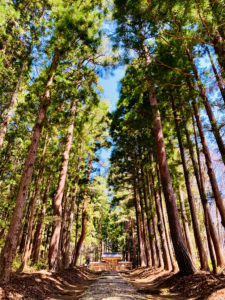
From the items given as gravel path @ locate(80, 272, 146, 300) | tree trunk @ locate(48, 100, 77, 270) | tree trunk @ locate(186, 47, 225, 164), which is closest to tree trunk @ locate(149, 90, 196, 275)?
gravel path @ locate(80, 272, 146, 300)

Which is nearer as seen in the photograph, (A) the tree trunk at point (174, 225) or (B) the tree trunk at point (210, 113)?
(B) the tree trunk at point (210, 113)

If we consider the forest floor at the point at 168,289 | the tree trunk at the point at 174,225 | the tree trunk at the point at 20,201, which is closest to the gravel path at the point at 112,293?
the forest floor at the point at 168,289

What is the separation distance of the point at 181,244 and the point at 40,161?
814 cm

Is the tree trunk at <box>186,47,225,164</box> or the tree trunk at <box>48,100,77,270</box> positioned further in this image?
the tree trunk at <box>48,100,77,270</box>

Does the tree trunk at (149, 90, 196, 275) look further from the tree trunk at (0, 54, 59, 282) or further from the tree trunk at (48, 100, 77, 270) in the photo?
the tree trunk at (0, 54, 59, 282)

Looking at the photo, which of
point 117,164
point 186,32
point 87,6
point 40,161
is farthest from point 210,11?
point 117,164

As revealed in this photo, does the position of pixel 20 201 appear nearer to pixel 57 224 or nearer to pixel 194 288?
pixel 57 224

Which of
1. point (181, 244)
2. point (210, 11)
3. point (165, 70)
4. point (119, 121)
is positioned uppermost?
point (119, 121)

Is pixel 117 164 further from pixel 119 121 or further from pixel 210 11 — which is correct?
pixel 210 11

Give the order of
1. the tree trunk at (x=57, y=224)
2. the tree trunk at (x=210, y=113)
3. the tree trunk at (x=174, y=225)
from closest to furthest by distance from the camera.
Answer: the tree trunk at (x=210, y=113) < the tree trunk at (x=174, y=225) < the tree trunk at (x=57, y=224)

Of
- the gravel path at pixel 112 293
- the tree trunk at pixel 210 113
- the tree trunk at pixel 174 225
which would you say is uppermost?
the tree trunk at pixel 210 113

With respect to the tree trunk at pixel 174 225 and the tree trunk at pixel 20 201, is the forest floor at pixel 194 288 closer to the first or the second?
the tree trunk at pixel 174 225

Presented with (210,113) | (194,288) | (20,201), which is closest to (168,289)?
(194,288)

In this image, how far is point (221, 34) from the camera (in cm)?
451
